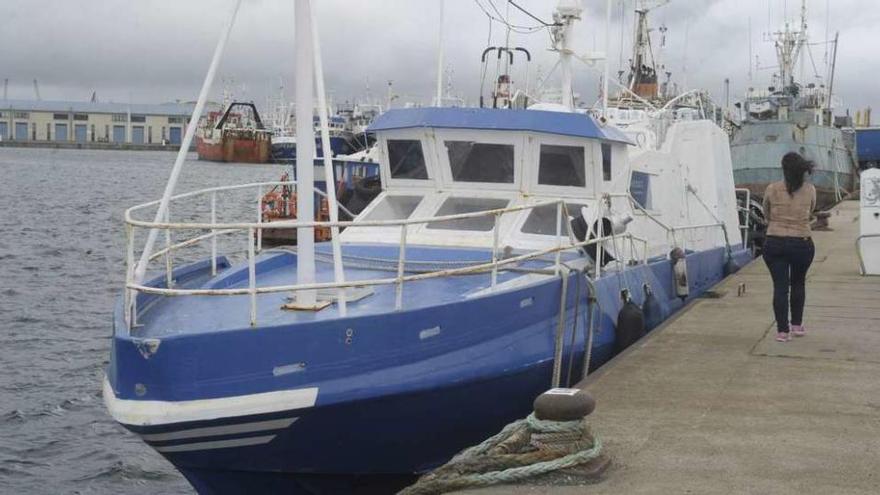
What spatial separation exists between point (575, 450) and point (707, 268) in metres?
9.32

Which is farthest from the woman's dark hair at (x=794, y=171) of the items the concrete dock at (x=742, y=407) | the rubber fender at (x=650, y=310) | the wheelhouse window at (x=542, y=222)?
the rubber fender at (x=650, y=310)

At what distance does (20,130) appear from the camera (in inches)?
7441

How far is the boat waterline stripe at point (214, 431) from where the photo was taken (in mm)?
7656

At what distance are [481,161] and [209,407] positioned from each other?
4726 mm

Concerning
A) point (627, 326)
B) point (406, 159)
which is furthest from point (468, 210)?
point (627, 326)

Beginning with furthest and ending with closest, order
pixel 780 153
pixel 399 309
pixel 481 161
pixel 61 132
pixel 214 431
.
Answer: pixel 61 132 < pixel 780 153 < pixel 481 161 < pixel 399 309 < pixel 214 431

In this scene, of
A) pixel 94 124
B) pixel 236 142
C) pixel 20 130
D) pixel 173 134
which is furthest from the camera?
pixel 20 130

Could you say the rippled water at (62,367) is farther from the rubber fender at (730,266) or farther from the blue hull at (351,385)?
the rubber fender at (730,266)

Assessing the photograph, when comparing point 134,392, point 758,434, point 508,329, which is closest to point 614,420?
point 758,434

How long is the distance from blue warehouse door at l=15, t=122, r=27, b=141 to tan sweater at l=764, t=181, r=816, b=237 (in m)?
192

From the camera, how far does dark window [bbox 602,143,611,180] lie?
37.9 feet

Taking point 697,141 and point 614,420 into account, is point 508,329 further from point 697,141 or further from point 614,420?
point 697,141

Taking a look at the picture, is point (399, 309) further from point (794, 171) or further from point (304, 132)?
point (794, 171)

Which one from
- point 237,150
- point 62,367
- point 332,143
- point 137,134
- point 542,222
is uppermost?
point 137,134
